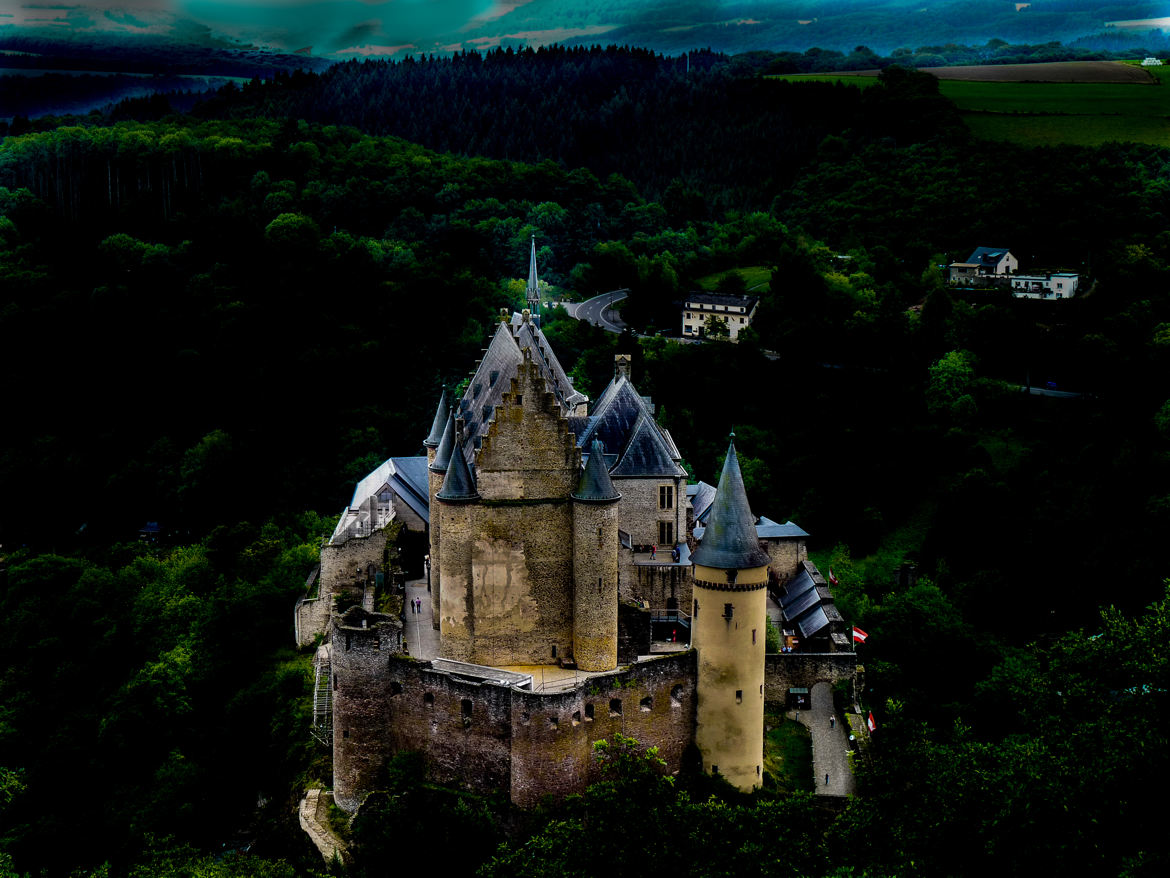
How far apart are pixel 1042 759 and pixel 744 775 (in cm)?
1052

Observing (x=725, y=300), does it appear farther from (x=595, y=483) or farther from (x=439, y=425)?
(x=595, y=483)

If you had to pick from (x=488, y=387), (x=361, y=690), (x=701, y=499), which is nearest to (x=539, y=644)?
(x=361, y=690)

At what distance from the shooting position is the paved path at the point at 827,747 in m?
40.6

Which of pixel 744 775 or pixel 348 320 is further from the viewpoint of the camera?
pixel 348 320

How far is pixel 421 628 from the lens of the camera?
1743 inches

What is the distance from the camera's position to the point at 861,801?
112 feet

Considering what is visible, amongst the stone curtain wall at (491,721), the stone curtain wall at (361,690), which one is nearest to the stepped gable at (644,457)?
the stone curtain wall at (491,721)

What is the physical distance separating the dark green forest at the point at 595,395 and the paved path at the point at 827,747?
1508 mm

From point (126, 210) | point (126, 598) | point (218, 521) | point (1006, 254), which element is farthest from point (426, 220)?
point (126, 598)

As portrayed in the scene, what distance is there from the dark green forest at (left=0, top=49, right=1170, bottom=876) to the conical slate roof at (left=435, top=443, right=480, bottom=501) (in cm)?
883

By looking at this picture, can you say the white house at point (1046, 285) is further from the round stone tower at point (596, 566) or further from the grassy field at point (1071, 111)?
the round stone tower at point (596, 566)

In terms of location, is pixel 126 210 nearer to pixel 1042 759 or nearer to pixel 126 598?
pixel 126 598

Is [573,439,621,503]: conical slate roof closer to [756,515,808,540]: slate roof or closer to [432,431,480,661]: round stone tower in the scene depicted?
[432,431,480,661]: round stone tower

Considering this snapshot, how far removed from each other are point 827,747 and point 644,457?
41.9 ft
